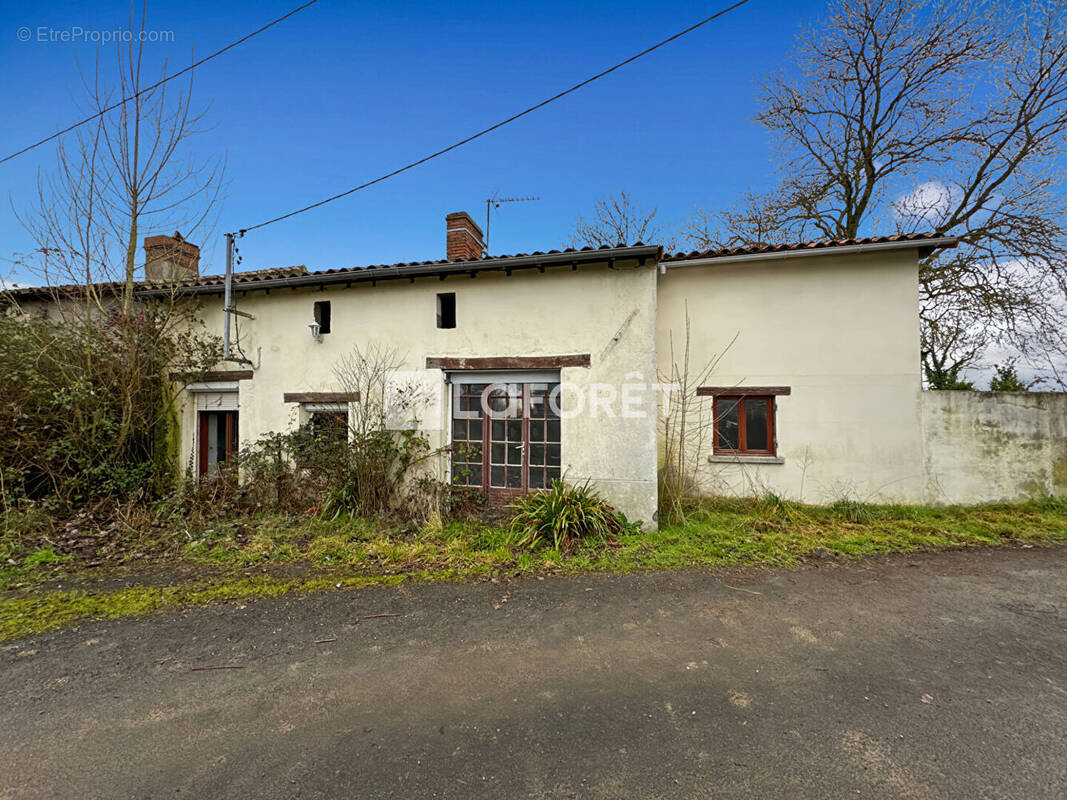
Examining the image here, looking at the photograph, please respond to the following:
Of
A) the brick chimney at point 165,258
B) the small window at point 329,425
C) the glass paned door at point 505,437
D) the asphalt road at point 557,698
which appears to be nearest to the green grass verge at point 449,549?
the asphalt road at point 557,698

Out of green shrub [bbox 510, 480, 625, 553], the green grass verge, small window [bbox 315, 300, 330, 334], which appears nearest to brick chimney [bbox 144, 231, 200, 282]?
small window [bbox 315, 300, 330, 334]

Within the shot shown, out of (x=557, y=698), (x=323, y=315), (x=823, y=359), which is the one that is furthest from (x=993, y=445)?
(x=323, y=315)

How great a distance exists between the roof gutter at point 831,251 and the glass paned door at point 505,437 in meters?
3.19

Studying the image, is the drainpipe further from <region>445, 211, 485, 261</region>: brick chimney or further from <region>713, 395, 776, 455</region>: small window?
<region>713, 395, 776, 455</region>: small window

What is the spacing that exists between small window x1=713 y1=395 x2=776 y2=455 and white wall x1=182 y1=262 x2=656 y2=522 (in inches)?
86.1

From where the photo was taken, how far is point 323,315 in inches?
300

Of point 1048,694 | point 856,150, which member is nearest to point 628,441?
point 1048,694

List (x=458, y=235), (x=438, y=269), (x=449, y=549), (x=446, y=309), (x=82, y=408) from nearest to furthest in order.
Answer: (x=449, y=549), (x=82, y=408), (x=438, y=269), (x=446, y=309), (x=458, y=235)

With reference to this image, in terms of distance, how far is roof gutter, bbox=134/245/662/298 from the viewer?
614 centimetres

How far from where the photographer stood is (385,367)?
7.13 m

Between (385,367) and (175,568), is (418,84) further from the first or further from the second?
(175,568)

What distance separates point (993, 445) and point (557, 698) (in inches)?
341

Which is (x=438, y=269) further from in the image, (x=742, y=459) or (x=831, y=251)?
(x=831, y=251)

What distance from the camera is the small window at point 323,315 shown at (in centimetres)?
755
